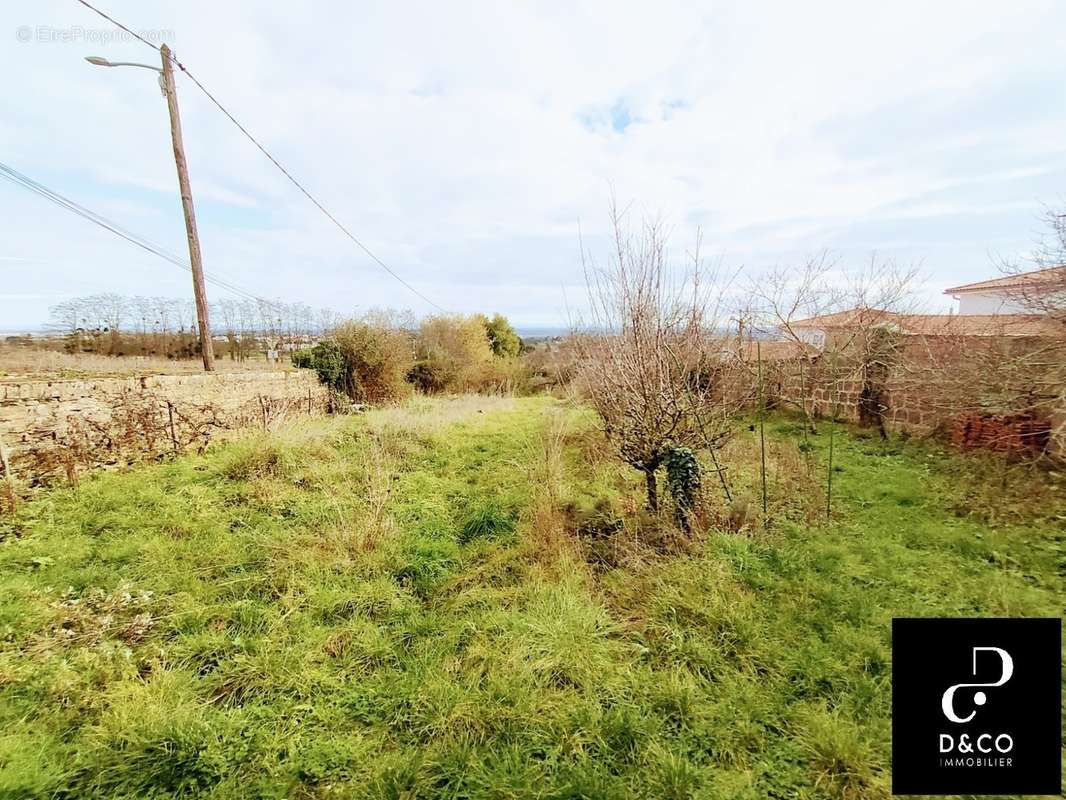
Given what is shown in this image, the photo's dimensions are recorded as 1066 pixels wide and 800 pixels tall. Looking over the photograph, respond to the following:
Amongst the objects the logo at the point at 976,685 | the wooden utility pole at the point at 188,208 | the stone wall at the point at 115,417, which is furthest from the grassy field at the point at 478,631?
the wooden utility pole at the point at 188,208

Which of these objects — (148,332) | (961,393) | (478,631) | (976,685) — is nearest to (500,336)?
(148,332)

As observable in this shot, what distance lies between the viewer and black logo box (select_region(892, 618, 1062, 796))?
203 centimetres

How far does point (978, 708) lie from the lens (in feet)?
7.54

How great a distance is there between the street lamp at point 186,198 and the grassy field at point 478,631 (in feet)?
11.8

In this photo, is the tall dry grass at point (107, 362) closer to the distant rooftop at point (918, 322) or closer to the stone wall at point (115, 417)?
the stone wall at point (115, 417)

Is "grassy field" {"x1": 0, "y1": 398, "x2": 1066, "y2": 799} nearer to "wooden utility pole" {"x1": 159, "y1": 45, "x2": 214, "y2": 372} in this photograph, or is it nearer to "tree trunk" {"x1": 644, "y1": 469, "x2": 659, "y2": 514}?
"tree trunk" {"x1": 644, "y1": 469, "x2": 659, "y2": 514}

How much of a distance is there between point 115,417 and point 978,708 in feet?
31.4

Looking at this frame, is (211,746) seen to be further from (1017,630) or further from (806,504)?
(806,504)

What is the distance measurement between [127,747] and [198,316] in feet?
26.3

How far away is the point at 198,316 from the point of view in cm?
812

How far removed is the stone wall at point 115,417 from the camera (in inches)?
206

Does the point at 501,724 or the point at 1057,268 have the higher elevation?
the point at 1057,268

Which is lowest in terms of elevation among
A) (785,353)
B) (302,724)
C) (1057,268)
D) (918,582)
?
(302,724)

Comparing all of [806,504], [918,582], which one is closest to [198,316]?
[806,504]
